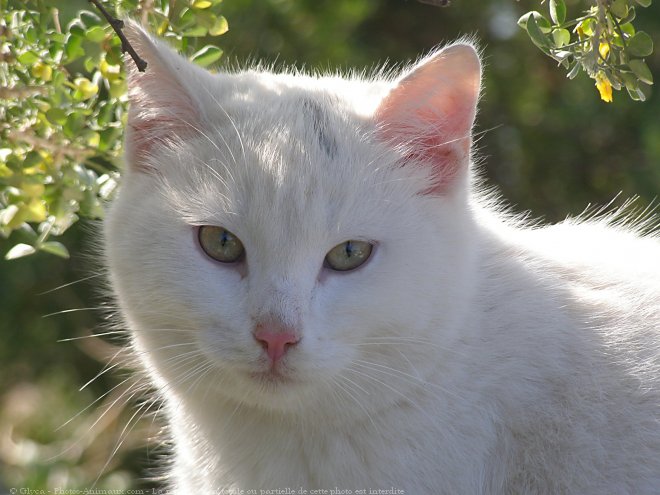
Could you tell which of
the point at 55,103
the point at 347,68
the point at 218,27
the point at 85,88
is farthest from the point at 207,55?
the point at 347,68

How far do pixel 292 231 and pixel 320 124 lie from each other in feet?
0.95

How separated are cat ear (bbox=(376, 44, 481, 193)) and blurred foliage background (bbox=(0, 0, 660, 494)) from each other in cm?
201

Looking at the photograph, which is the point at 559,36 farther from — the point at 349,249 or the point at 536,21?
the point at 349,249

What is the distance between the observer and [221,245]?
1.96m

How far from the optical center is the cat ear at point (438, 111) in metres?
1.97

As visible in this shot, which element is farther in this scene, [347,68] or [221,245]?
[347,68]

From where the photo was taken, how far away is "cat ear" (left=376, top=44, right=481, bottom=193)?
6.47 feet

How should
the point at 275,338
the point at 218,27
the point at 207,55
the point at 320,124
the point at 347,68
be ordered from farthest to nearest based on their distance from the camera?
the point at 347,68
the point at 207,55
the point at 218,27
the point at 320,124
the point at 275,338

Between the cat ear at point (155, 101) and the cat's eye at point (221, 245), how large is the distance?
268mm

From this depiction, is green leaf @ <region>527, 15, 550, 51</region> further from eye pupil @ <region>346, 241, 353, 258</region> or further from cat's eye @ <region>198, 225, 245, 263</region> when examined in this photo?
cat's eye @ <region>198, 225, 245, 263</region>

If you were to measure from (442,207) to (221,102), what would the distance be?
54 centimetres

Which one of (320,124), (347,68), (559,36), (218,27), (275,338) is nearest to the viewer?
(275,338)

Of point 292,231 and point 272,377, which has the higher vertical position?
point 292,231

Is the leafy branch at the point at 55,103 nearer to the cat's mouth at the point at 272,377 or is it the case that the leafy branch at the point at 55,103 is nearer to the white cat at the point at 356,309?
the white cat at the point at 356,309
